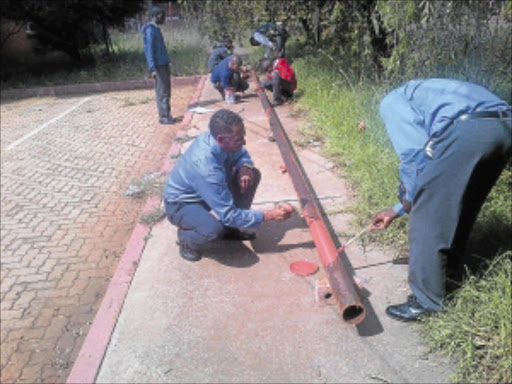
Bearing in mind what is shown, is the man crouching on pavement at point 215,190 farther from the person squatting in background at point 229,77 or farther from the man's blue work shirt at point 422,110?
the person squatting in background at point 229,77

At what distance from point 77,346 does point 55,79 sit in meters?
12.4

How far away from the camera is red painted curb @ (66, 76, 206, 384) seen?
2.67m

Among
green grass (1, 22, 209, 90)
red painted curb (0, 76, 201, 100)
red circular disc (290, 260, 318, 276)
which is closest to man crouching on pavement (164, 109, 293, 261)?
red circular disc (290, 260, 318, 276)

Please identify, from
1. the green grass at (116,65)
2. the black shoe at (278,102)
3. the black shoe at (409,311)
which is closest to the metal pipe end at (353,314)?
the black shoe at (409,311)

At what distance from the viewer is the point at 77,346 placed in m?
3.15

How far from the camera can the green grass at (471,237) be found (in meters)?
2.37

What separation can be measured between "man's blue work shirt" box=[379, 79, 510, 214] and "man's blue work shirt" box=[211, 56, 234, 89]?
6.32m

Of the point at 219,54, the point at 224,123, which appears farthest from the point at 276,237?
the point at 219,54

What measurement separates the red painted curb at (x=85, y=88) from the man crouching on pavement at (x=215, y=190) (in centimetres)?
941

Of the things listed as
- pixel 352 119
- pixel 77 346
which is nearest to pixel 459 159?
pixel 77 346

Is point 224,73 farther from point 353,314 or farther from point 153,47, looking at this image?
point 353,314

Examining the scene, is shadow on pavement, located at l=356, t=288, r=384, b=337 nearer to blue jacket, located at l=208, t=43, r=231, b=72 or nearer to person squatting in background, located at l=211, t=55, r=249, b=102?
person squatting in background, located at l=211, t=55, r=249, b=102

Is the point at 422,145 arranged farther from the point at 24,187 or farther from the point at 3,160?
the point at 3,160

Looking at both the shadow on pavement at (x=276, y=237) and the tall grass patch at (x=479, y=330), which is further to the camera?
the shadow on pavement at (x=276, y=237)
